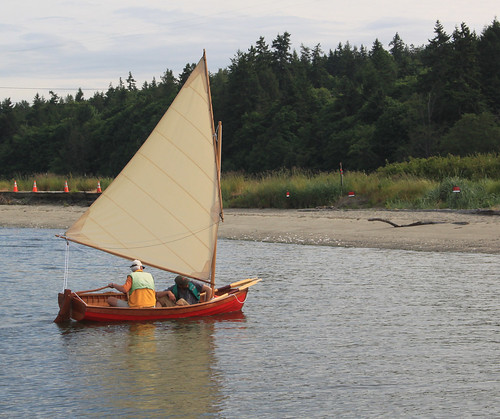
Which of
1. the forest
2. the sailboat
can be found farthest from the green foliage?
the sailboat

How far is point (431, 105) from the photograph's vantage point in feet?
220

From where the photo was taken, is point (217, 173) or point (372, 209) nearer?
point (217, 173)

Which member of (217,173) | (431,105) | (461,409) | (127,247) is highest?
(431,105)

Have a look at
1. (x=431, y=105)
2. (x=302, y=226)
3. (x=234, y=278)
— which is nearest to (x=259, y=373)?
(x=234, y=278)

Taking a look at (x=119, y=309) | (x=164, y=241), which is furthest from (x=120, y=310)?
(x=164, y=241)

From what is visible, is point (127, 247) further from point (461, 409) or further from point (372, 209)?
point (372, 209)

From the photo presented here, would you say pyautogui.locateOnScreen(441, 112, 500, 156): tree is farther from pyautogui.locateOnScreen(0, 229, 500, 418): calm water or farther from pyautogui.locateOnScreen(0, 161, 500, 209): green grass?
pyautogui.locateOnScreen(0, 229, 500, 418): calm water

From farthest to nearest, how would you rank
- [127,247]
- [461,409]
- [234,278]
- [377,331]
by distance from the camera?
[234,278] < [127,247] < [377,331] < [461,409]

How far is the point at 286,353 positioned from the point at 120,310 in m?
3.57

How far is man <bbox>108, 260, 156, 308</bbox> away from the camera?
46.6 ft

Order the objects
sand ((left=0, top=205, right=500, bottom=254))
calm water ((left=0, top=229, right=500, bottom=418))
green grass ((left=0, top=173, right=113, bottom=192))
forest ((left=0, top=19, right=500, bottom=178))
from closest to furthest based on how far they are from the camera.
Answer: calm water ((left=0, top=229, right=500, bottom=418)), sand ((left=0, top=205, right=500, bottom=254)), green grass ((left=0, top=173, right=113, bottom=192)), forest ((left=0, top=19, right=500, bottom=178))

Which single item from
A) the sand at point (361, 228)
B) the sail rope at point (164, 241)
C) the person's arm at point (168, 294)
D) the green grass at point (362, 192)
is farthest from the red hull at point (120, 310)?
the green grass at point (362, 192)

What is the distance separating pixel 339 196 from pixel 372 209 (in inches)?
130

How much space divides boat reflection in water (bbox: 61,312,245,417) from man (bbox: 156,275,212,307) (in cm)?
43
